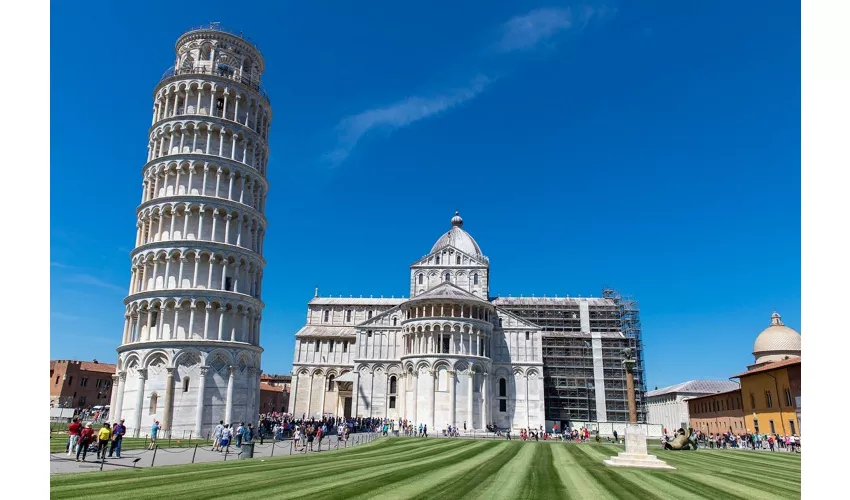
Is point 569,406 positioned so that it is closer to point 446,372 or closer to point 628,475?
point 446,372

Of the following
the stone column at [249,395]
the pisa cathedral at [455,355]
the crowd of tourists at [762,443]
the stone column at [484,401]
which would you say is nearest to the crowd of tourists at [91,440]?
the stone column at [249,395]

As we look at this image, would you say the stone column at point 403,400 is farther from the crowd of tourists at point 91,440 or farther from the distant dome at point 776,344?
the distant dome at point 776,344

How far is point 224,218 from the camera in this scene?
4366 cm

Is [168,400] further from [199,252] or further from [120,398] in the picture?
[199,252]

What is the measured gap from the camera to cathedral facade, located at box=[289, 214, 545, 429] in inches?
2404

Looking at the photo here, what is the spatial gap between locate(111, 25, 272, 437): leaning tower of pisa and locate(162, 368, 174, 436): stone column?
0.07m

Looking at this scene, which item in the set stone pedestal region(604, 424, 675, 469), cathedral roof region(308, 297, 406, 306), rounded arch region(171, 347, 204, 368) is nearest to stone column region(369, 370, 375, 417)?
cathedral roof region(308, 297, 406, 306)

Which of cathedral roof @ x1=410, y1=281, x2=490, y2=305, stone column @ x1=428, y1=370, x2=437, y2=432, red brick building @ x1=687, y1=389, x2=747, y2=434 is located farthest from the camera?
cathedral roof @ x1=410, y1=281, x2=490, y2=305

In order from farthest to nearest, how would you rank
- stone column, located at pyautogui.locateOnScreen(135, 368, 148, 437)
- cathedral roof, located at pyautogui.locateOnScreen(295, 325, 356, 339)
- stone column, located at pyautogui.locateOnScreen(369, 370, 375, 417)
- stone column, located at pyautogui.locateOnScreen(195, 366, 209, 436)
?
cathedral roof, located at pyautogui.locateOnScreen(295, 325, 356, 339), stone column, located at pyautogui.locateOnScreen(369, 370, 375, 417), stone column, located at pyautogui.locateOnScreen(135, 368, 148, 437), stone column, located at pyautogui.locateOnScreen(195, 366, 209, 436)

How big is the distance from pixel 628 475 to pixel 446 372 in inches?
1638

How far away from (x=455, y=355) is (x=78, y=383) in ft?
182

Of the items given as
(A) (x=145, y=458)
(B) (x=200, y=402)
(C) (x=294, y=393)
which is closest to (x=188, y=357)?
(B) (x=200, y=402)

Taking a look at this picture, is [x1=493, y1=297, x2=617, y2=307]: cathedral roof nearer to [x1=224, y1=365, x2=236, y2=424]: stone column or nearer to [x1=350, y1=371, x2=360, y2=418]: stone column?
[x1=350, y1=371, x2=360, y2=418]: stone column
